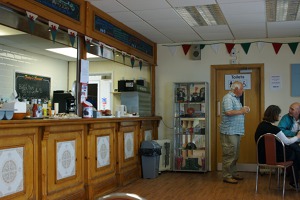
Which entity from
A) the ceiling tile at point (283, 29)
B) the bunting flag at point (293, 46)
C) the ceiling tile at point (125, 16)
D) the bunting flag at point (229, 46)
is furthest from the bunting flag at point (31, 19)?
the bunting flag at point (293, 46)

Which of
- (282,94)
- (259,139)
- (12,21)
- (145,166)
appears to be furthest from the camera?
(282,94)

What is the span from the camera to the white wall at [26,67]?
228 inches

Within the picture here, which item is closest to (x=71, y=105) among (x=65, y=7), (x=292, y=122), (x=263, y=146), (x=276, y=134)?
(x=65, y=7)

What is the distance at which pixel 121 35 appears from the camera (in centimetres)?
636

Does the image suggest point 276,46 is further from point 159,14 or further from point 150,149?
point 150,149

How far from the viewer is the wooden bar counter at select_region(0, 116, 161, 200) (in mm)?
3604

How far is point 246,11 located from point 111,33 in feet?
6.59

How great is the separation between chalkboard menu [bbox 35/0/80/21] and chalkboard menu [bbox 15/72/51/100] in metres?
1.67

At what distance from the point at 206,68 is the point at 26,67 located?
346cm

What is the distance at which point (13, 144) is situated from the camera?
11.8ft

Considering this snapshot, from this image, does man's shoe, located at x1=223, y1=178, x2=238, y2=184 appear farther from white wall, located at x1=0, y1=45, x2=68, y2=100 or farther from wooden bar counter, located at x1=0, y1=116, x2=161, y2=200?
white wall, located at x1=0, y1=45, x2=68, y2=100

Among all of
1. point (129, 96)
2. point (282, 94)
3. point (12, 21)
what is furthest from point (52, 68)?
point (282, 94)

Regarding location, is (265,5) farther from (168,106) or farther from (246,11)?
(168,106)

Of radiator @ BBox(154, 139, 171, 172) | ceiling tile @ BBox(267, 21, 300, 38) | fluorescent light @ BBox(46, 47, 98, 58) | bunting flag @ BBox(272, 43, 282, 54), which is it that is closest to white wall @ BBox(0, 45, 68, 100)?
fluorescent light @ BBox(46, 47, 98, 58)
